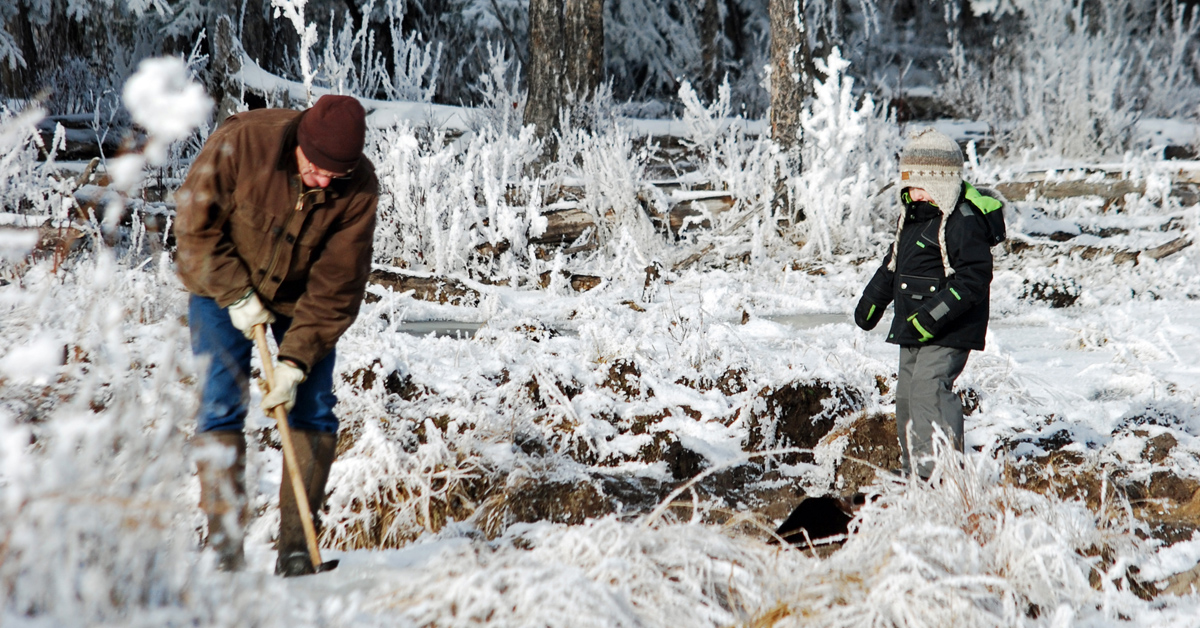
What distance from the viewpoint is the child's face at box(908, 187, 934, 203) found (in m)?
3.43

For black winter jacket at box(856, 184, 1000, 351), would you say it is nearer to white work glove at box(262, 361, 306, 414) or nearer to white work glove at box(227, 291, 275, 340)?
white work glove at box(262, 361, 306, 414)

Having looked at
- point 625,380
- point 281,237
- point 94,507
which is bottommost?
point 625,380

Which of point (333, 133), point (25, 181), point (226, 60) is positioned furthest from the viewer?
point (226, 60)

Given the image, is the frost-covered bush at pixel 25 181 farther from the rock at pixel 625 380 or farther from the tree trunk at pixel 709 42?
the tree trunk at pixel 709 42

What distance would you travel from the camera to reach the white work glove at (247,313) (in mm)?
2686

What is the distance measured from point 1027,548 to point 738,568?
2.60 ft

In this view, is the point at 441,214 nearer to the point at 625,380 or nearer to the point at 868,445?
the point at 625,380

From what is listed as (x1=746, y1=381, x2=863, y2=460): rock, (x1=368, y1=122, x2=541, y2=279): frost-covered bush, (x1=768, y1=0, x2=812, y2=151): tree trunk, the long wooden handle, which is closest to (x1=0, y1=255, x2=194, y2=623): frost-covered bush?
the long wooden handle

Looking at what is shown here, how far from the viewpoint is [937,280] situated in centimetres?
342

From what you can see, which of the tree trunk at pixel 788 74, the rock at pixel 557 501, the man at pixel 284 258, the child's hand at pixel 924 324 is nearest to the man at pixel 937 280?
the child's hand at pixel 924 324

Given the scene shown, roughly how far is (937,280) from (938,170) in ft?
1.37

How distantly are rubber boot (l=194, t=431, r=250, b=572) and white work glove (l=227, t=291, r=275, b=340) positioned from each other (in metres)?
0.32

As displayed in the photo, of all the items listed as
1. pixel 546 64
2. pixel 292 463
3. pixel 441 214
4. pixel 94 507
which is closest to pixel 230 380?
pixel 292 463

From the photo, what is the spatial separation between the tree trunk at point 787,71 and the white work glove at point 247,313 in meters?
6.32
